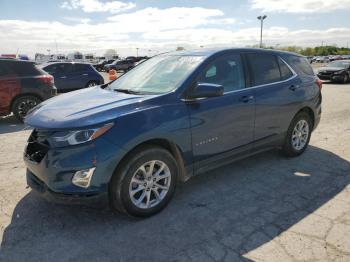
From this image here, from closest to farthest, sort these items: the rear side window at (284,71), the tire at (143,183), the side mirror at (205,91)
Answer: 1. the tire at (143,183)
2. the side mirror at (205,91)
3. the rear side window at (284,71)

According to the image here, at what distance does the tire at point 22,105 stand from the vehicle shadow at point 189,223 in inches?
204

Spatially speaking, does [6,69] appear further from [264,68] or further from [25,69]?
[264,68]

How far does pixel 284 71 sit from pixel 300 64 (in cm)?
56

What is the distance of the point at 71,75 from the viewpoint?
1541 cm

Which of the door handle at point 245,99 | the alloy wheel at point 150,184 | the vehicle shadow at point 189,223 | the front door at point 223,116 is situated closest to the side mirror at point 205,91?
the front door at point 223,116

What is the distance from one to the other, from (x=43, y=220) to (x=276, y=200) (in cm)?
261

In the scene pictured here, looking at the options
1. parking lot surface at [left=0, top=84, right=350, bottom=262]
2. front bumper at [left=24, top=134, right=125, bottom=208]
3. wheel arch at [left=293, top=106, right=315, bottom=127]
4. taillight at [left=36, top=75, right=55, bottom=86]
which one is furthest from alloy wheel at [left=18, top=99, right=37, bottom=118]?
wheel arch at [left=293, top=106, right=315, bottom=127]

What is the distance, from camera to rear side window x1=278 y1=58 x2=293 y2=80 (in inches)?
204

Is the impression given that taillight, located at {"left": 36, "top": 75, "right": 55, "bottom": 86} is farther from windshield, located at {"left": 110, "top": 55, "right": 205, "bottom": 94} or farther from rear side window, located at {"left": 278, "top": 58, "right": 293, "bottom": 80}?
rear side window, located at {"left": 278, "top": 58, "right": 293, "bottom": 80}

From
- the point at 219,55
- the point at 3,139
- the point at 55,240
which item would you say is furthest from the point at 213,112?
the point at 3,139

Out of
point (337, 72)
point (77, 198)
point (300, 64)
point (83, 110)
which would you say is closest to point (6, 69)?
point (83, 110)

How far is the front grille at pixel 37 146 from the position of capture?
3.33 metres

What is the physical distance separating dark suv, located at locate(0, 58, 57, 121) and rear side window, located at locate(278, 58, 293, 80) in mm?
6312

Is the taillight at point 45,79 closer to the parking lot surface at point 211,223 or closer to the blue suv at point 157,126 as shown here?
the parking lot surface at point 211,223
